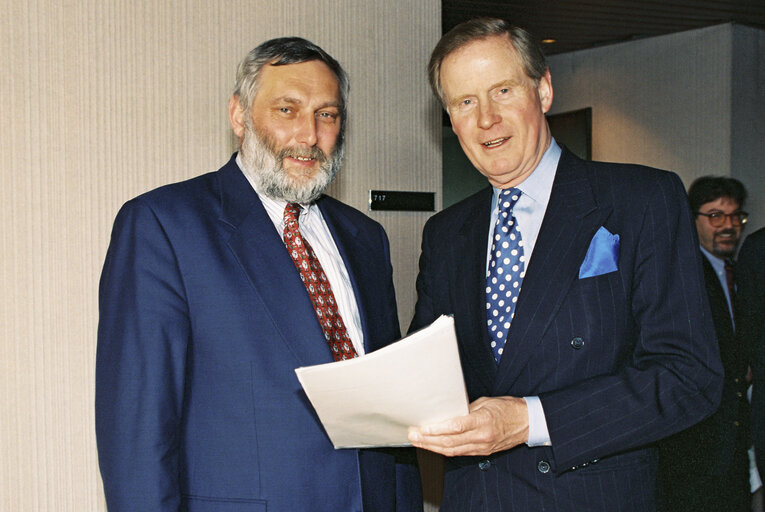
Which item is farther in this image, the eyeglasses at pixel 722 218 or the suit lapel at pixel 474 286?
the eyeglasses at pixel 722 218

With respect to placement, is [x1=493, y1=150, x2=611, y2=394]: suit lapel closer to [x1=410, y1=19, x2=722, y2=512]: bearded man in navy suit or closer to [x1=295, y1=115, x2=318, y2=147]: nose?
[x1=410, y1=19, x2=722, y2=512]: bearded man in navy suit

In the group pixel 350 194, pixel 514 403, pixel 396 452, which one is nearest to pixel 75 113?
pixel 350 194

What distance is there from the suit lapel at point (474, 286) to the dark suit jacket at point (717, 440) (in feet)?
5.77

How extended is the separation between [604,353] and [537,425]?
10.0 inches

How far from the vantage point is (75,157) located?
2473 millimetres

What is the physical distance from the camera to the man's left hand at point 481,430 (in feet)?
5.02

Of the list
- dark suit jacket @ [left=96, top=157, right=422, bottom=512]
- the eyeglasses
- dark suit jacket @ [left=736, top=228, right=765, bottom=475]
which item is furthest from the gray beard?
the eyeglasses

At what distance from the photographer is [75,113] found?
2.47 m

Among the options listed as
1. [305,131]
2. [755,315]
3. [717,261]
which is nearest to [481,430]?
[305,131]

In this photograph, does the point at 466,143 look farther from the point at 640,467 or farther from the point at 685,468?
the point at 685,468

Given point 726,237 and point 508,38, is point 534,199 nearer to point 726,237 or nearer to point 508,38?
point 508,38

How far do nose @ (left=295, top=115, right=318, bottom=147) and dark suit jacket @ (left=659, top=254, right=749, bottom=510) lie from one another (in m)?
2.22

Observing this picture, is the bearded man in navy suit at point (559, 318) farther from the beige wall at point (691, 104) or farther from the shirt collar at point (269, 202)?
the beige wall at point (691, 104)

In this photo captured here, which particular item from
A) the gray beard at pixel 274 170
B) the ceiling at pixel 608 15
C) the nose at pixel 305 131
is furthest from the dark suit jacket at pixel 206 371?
the ceiling at pixel 608 15
